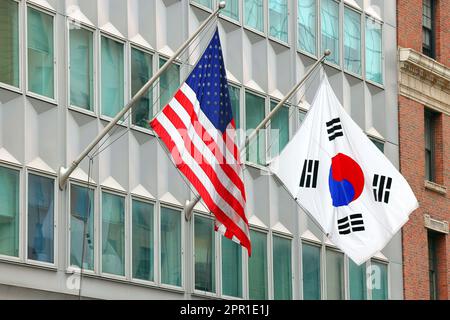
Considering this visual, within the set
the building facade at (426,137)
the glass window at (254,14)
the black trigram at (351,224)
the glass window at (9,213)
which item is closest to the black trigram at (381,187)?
the black trigram at (351,224)

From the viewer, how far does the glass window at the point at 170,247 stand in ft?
119

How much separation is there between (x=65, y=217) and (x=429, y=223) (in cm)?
1705

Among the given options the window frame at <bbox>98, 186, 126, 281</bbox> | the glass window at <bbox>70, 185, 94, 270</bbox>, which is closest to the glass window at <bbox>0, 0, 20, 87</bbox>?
the glass window at <bbox>70, 185, 94, 270</bbox>

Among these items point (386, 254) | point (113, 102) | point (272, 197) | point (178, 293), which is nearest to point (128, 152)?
point (113, 102)

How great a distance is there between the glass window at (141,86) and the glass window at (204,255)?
2.95 metres

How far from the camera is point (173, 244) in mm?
36500

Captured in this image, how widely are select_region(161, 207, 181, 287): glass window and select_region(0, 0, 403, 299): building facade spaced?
0.04 metres

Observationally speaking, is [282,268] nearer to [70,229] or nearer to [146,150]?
[146,150]

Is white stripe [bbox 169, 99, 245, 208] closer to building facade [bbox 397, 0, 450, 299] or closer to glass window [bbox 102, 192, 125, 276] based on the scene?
glass window [bbox 102, 192, 125, 276]

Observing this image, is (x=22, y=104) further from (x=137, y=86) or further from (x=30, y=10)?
(x=137, y=86)

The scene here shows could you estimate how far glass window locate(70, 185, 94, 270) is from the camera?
3319 centimetres

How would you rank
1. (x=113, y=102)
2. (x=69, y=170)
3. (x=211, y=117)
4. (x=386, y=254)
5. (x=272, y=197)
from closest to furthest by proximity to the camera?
1. (x=211, y=117)
2. (x=69, y=170)
3. (x=113, y=102)
4. (x=272, y=197)
5. (x=386, y=254)

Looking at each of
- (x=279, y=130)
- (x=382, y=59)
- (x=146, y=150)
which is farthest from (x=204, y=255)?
(x=382, y=59)

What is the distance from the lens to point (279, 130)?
40.8m
